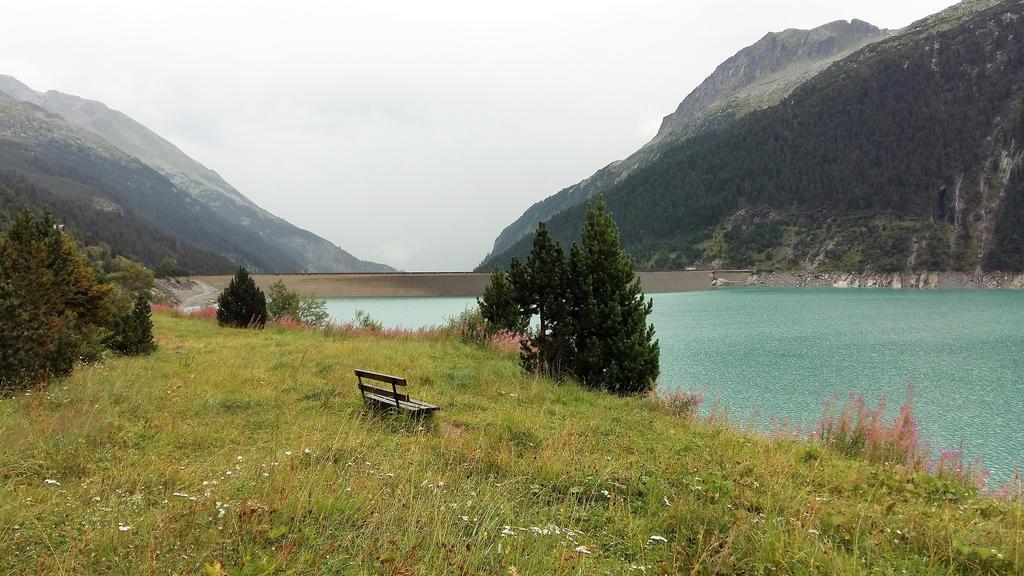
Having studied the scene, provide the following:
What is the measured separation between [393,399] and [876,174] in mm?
177697

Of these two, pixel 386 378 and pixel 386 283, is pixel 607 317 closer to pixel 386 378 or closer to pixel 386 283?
pixel 386 378

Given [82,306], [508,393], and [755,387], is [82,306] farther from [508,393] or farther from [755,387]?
[755,387]

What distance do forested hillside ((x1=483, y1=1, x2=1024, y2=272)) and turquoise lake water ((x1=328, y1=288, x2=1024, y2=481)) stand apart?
97.5 metres

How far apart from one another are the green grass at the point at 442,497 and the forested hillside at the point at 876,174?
444 ft

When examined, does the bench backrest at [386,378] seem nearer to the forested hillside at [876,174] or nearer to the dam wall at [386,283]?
the dam wall at [386,283]

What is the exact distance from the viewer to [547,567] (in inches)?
141

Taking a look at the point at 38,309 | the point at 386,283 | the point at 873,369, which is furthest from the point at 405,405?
the point at 386,283

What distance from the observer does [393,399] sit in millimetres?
8953

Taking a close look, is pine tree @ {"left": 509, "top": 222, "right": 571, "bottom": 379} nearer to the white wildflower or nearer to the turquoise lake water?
the turquoise lake water

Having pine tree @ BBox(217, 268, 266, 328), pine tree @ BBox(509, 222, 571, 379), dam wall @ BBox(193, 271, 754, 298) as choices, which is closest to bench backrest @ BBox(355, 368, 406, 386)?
pine tree @ BBox(509, 222, 571, 379)

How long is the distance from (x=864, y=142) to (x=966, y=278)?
6771 centimetres

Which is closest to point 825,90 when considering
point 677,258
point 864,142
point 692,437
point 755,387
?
point 864,142

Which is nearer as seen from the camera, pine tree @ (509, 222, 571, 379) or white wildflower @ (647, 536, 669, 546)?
white wildflower @ (647, 536, 669, 546)

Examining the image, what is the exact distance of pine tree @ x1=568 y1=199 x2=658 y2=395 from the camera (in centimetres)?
1248
